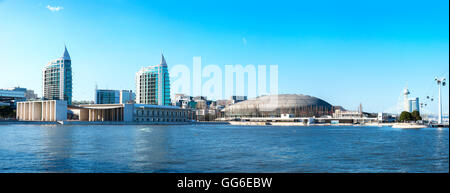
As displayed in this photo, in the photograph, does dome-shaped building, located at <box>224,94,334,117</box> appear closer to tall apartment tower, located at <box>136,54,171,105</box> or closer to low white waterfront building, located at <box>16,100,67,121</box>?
tall apartment tower, located at <box>136,54,171,105</box>

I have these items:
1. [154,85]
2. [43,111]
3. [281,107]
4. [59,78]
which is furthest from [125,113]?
[281,107]

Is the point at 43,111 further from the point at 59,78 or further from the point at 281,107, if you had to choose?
the point at 281,107

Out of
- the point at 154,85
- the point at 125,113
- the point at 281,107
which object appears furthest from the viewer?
the point at 281,107

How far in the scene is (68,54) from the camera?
518 feet

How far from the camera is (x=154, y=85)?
580 feet

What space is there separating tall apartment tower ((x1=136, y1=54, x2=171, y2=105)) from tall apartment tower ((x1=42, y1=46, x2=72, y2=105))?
33147 millimetres

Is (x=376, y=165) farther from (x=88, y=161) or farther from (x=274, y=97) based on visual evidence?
(x=274, y=97)

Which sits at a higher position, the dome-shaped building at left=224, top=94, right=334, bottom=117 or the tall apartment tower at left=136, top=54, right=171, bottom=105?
the tall apartment tower at left=136, top=54, right=171, bottom=105

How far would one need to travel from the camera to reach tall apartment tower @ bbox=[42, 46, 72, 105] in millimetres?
159962

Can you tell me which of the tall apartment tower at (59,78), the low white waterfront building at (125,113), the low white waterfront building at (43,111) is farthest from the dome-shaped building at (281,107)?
the low white waterfront building at (43,111)

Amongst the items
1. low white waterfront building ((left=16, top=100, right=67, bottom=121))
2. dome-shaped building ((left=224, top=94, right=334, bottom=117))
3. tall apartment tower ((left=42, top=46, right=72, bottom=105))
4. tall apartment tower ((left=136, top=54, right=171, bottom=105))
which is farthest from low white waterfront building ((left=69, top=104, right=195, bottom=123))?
dome-shaped building ((left=224, top=94, right=334, bottom=117))

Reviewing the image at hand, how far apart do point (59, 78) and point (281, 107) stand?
340 feet

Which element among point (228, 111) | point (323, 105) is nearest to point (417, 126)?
point (323, 105)
